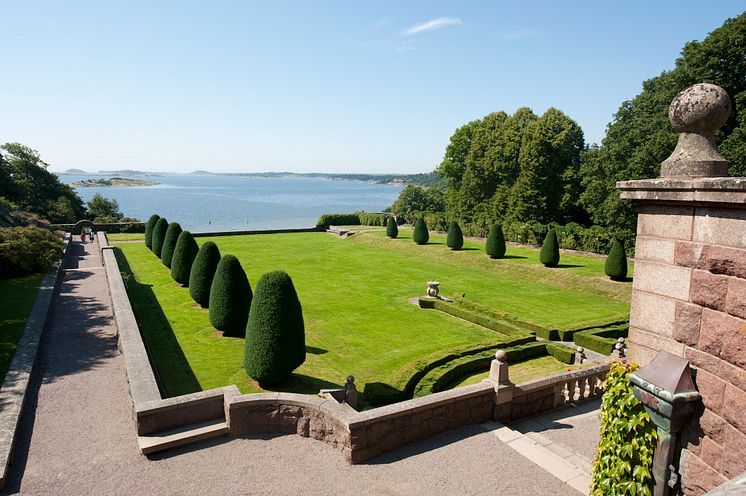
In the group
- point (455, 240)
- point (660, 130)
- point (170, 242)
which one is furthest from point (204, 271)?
point (660, 130)

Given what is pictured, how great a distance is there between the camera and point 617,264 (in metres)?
23.9

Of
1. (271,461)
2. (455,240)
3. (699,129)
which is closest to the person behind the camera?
(699,129)

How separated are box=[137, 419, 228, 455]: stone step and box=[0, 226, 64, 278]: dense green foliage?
729 inches

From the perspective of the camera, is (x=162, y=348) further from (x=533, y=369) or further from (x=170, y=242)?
(x=170, y=242)

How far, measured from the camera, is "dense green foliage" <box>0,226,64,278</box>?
849 inches

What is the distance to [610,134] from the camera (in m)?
37.6

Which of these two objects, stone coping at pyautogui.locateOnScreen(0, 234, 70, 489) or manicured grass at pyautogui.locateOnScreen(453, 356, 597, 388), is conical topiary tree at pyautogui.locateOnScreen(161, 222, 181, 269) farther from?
manicured grass at pyautogui.locateOnScreen(453, 356, 597, 388)

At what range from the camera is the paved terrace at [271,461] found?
6996 mm

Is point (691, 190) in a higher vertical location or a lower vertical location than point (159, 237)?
higher

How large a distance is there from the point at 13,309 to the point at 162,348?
19.4ft

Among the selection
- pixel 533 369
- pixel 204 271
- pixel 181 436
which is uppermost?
pixel 204 271

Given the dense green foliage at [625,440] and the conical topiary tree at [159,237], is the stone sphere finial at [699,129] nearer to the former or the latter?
the dense green foliage at [625,440]

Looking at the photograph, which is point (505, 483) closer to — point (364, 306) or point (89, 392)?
point (89, 392)

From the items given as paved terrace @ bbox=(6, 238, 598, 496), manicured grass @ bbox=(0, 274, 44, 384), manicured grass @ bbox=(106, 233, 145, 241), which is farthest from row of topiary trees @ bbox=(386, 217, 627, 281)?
manicured grass @ bbox=(0, 274, 44, 384)
